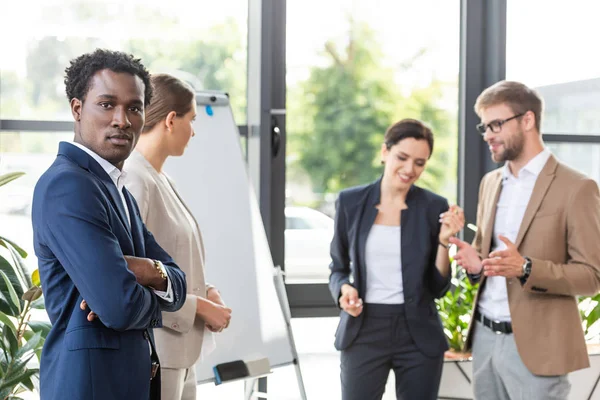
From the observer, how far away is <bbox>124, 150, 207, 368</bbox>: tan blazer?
1982 millimetres

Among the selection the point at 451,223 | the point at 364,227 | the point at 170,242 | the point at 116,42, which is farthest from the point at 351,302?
the point at 116,42

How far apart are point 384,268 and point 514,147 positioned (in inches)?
25.7

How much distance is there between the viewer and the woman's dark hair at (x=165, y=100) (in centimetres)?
208

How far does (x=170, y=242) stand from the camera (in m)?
2.02

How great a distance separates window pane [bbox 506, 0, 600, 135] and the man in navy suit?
10.1ft

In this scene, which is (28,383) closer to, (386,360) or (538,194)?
(386,360)

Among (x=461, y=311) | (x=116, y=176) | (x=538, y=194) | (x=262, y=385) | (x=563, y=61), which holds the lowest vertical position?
(x=262, y=385)

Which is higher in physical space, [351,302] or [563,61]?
[563,61]

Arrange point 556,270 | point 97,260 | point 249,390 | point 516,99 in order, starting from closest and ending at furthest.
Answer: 1. point 97,260
2. point 556,270
3. point 516,99
4. point 249,390

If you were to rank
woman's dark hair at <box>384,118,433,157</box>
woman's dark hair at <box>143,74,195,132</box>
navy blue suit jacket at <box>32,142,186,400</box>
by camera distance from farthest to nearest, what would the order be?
woman's dark hair at <box>384,118,433,157</box>, woman's dark hair at <box>143,74,195,132</box>, navy blue suit jacket at <box>32,142,186,400</box>

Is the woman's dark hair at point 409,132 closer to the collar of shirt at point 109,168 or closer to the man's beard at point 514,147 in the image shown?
the man's beard at point 514,147

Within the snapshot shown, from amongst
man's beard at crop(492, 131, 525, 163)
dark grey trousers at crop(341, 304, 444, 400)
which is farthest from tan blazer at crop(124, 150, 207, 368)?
man's beard at crop(492, 131, 525, 163)

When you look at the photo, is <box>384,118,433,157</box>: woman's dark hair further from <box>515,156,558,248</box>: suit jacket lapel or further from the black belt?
the black belt

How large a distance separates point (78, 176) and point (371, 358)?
1.54 m
